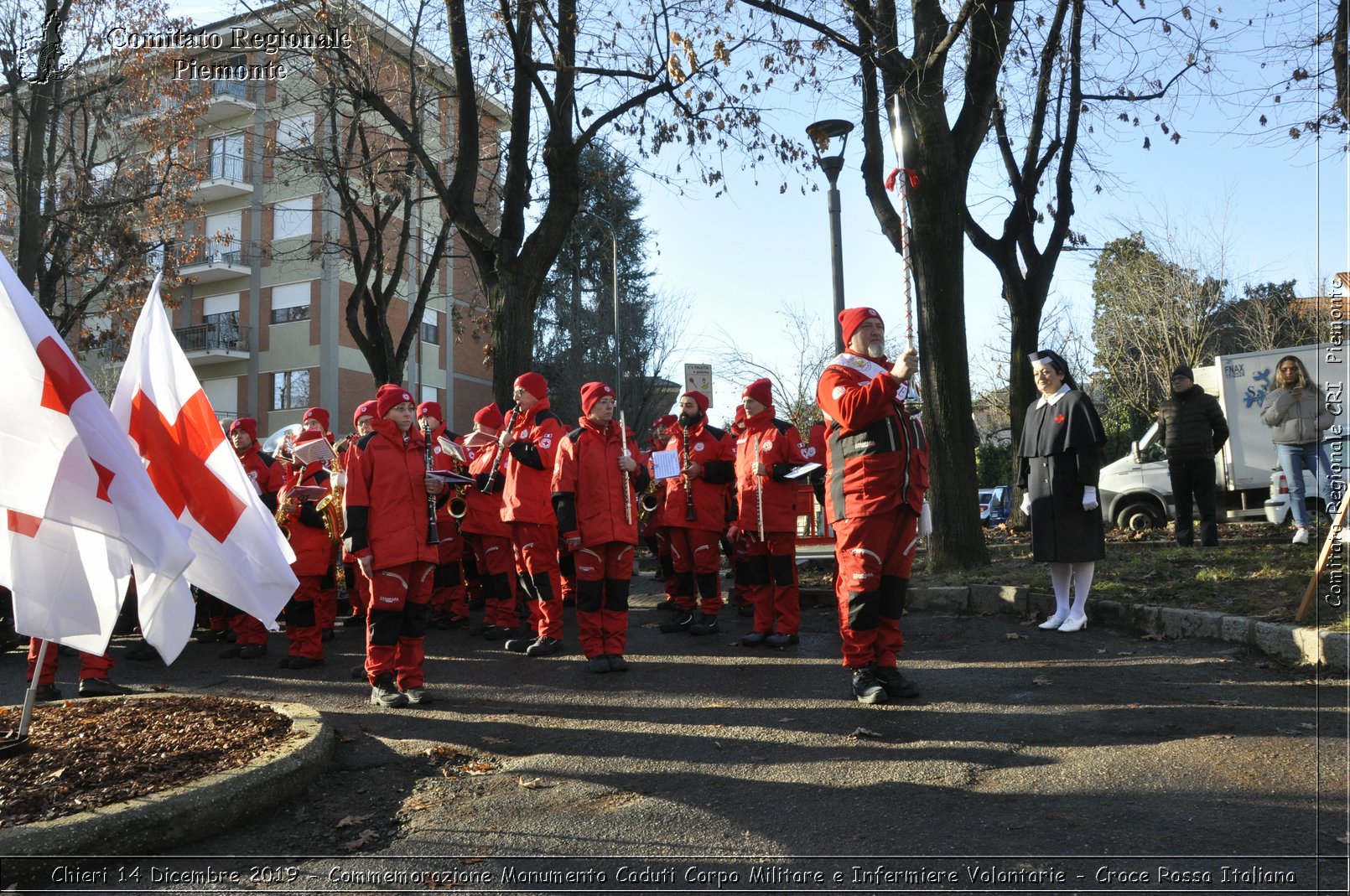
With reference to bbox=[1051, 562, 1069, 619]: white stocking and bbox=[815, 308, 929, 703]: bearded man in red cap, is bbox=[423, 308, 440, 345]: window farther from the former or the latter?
bbox=[815, 308, 929, 703]: bearded man in red cap

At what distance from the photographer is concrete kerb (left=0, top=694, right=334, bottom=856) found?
13.0ft

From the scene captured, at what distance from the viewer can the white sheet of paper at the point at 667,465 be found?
905 cm

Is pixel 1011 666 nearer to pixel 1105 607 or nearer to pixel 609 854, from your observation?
pixel 1105 607

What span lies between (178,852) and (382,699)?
2.71 metres

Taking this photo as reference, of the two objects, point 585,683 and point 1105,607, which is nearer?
point 585,683

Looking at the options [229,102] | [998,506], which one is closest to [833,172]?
[998,506]

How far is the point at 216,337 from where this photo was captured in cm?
4003

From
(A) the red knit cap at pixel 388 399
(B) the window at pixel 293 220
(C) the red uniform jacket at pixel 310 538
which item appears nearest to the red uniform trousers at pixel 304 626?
(C) the red uniform jacket at pixel 310 538

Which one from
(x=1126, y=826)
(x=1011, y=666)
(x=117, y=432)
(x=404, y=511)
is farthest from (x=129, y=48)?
(x=1126, y=826)

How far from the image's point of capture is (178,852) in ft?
13.8

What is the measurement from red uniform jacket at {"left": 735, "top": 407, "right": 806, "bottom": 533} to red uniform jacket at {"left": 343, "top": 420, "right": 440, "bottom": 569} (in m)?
2.68

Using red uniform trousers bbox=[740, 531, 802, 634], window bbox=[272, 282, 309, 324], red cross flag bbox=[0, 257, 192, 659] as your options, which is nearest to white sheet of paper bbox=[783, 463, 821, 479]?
red uniform trousers bbox=[740, 531, 802, 634]

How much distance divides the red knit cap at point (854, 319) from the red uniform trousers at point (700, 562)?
323cm

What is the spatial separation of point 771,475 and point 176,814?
528 cm
